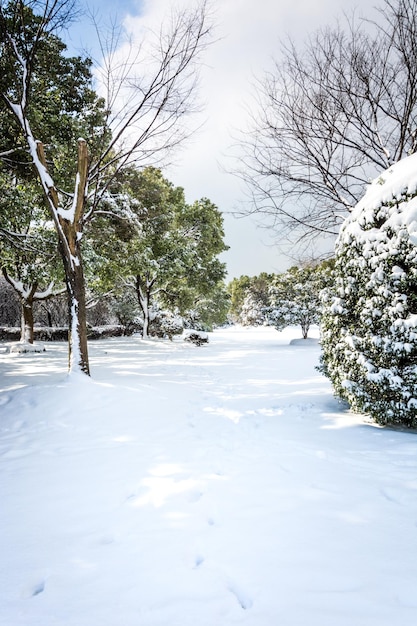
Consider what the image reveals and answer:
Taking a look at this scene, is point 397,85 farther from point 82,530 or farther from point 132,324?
point 132,324

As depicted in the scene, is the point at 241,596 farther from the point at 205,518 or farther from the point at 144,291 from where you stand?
the point at 144,291

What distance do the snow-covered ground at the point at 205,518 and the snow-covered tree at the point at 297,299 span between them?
1241cm

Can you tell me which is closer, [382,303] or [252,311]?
[382,303]

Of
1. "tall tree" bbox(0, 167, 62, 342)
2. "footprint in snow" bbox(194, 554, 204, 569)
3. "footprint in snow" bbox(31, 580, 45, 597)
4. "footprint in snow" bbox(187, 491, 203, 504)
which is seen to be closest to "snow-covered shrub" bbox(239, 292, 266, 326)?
"tall tree" bbox(0, 167, 62, 342)

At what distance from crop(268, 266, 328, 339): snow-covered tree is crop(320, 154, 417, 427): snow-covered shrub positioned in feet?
40.8

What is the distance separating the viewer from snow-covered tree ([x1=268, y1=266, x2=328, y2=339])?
16.3 metres

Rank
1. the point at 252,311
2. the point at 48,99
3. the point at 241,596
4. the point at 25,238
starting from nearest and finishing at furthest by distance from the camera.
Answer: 1. the point at 241,596
2. the point at 48,99
3. the point at 25,238
4. the point at 252,311

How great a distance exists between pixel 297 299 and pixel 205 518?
50.1 feet

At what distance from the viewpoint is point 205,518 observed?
6.79ft

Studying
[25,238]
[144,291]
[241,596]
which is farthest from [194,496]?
[144,291]

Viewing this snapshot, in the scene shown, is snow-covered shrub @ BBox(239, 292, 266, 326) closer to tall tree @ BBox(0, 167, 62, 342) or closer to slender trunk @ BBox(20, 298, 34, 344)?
slender trunk @ BBox(20, 298, 34, 344)

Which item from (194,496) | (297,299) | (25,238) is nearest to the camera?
(194,496)

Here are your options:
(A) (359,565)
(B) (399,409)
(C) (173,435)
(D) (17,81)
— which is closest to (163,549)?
(A) (359,565)

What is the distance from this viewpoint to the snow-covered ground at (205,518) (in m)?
1.42
